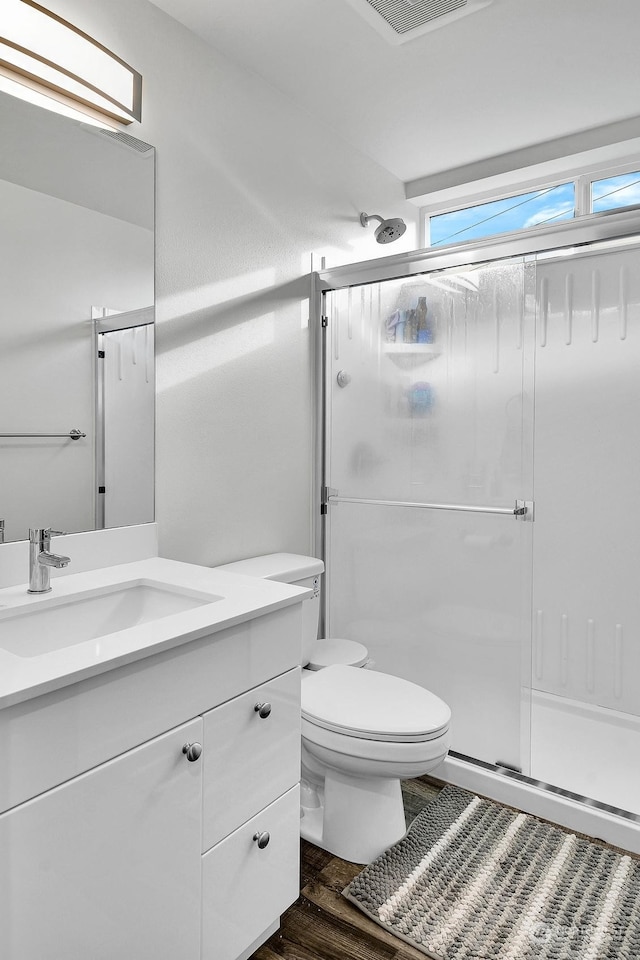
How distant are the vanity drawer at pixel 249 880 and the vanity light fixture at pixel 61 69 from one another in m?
1.81

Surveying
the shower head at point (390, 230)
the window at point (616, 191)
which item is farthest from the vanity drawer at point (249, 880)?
the window at point (616, 191)

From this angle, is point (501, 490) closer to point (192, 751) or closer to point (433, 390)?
point (433, 390)

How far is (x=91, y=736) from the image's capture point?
1013 mm

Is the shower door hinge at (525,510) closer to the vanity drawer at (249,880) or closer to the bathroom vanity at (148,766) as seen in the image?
the bathroom vanity at (148,766)

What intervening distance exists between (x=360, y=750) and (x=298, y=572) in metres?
0.63

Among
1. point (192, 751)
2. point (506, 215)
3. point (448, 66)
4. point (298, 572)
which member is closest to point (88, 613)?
point (192, 751)

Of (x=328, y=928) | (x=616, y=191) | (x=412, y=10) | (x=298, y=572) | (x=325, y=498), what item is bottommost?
(x=328, y=928)

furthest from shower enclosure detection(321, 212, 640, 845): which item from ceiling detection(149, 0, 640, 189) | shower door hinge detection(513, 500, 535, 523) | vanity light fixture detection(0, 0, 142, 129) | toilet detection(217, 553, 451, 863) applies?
vanity light fixture detection(0, 0, 142, 129)

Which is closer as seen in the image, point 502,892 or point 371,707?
point 502,892

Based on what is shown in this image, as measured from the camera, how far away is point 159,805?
3.72 ft

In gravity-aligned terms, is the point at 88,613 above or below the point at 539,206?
below

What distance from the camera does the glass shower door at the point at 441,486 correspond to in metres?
2.08

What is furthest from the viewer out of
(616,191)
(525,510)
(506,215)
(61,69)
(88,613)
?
(506,215)

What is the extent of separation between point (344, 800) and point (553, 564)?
155 centimetres
